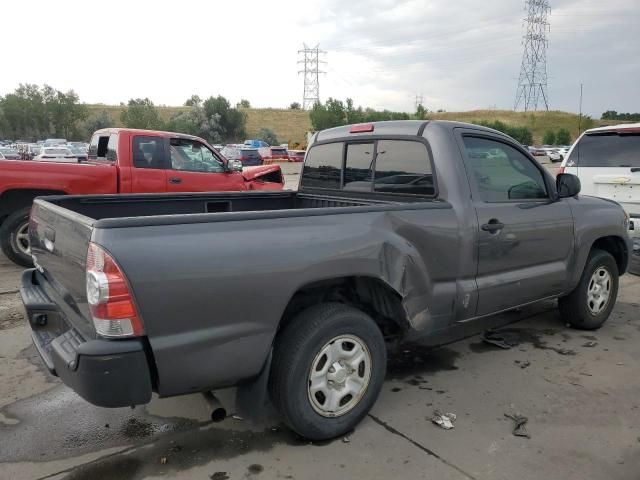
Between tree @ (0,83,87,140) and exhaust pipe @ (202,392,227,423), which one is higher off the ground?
tree @ (0,83,87,140)

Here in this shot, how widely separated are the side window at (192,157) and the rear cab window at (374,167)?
3968 millimetres

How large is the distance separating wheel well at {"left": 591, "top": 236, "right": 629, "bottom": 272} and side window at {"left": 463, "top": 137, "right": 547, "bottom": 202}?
47.6 inches

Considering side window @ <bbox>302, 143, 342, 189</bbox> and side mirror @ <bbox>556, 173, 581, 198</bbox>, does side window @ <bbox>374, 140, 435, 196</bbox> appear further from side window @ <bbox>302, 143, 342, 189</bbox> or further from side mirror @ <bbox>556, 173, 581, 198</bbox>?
side mirror @ <bbox>556, 173, 581, 198</bbox>

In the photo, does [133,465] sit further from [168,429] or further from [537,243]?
[537,243]

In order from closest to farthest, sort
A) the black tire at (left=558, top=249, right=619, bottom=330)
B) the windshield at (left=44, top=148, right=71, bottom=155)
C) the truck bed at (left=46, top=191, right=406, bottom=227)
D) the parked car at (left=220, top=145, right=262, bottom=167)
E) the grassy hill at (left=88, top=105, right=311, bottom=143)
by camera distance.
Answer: the truck bed at (left=46, top=191, right=406, bottom=227) < the black tire at (left=558, top=249, right=619, bottom=330) < the windshield at (left=44, top=148, right=71, bottom=155) < the parked car at (left=220, top=145, right=262, bottom=167) < the grassy hill at (left=88, top=105, right=311, bottom=143)

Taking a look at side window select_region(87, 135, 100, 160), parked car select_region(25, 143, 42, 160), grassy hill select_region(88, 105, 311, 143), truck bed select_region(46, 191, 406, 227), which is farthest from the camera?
grassy hill select_region(88, 105, 311, 143)

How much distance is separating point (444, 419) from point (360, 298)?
925 millimetres

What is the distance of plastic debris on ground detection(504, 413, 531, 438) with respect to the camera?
3121 mm

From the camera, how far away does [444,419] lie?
129 inches

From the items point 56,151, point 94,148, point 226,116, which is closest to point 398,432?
point 94,148

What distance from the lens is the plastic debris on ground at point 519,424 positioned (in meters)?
3.12

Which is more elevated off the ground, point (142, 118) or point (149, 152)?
point (142, 118)

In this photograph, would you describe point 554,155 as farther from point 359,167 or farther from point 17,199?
point 359,167

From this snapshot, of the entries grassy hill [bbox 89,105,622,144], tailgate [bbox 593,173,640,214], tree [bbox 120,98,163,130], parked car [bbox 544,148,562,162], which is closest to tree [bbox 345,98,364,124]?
grassy hill [bbox 89,105,622,144]
